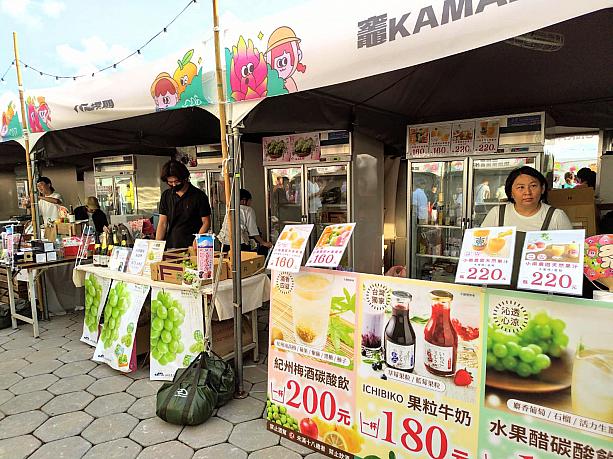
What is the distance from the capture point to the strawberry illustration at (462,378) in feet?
5.75

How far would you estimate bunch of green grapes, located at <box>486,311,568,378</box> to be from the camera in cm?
158

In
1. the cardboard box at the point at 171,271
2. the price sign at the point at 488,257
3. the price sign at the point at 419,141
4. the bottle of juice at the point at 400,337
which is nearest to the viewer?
the price sign at the point at 488,257

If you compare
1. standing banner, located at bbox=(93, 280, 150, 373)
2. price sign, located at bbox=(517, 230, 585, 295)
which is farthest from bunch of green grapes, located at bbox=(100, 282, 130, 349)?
price sign, located at bbox=(517, 230, 585, 295)

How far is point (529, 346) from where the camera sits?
162 centimetres

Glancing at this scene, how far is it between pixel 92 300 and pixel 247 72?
260 cm

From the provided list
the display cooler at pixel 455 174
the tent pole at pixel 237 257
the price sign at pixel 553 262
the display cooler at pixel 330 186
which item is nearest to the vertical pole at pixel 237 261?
the tent pole at pixel 237 257

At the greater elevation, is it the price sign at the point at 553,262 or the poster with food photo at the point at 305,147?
the poster with food photo at the point at 305,147

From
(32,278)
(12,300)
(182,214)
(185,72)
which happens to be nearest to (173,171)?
(182,214)

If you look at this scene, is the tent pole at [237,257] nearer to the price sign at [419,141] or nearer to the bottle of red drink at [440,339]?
the bottle of red drink at [440,339]

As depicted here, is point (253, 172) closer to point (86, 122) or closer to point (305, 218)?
point (305, 218)

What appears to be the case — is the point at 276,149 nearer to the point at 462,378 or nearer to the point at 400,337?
the point at 400,337

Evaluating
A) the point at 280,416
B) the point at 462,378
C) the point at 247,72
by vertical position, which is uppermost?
the point at 247,72

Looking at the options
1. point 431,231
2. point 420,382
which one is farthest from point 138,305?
point 431,231

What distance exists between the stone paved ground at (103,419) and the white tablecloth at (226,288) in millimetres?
582
